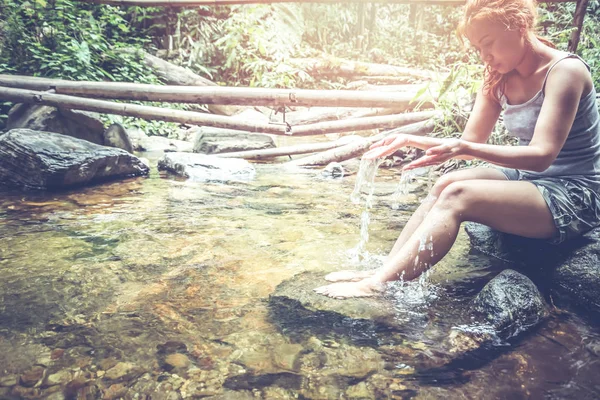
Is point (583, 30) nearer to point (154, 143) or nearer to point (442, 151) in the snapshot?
point (442, 151)

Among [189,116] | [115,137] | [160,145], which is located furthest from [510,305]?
[160,145]

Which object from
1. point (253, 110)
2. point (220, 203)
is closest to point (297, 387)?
point (220, 203)

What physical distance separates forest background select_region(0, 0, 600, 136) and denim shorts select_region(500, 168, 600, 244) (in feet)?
3.00

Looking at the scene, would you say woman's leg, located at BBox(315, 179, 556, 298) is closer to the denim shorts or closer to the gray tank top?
the denim shorts

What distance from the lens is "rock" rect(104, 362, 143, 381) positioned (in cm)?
137

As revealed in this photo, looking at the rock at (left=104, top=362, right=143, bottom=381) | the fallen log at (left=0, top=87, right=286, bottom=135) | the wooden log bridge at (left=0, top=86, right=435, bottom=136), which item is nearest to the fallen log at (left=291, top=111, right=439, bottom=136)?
the wooden log bridge at (left=0, top=86, right=435, bottom=136)

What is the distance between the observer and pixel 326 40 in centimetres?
1541

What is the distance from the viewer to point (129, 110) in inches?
213

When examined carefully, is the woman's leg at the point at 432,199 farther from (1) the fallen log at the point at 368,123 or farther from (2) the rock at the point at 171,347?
(1) the fallen log at the point at 368,123

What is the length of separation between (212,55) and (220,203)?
353 inches

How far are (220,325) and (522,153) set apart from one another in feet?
4.91

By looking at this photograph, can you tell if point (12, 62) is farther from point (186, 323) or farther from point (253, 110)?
point (186, 323)

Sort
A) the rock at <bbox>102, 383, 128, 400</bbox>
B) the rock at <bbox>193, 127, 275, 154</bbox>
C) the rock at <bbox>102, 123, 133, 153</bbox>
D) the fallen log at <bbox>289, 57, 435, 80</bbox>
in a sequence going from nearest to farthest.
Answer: the rock at <bbox>102, 383, 128, 400</bbox>, the rock at <bbox>102, 123, 133, 153</bbox>, the rock at <bbox>193, 127, 275, 154</bbox>, the fallen log at <bbox>289, 57, 435, 80</bbox>

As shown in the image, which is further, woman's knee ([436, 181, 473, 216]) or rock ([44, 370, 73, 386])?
woman's knee ([436, 181, 473, 216])
